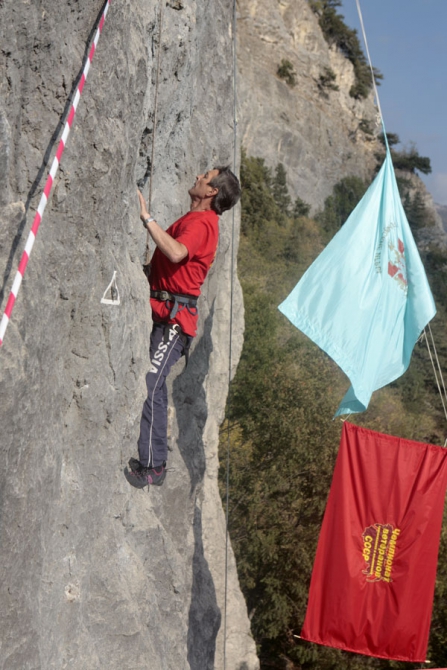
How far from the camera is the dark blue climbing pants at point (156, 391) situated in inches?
248

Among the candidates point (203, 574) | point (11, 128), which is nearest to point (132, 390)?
point (11, 128)

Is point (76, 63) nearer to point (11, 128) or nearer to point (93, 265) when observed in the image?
point (11, 128)

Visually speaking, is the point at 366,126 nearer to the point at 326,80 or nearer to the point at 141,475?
the point at 326,80

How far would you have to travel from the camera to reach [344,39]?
193ft

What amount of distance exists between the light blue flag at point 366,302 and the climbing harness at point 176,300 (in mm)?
1458

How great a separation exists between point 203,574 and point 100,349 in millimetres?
4815

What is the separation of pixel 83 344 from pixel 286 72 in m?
48.4

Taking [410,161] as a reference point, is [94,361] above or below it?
below

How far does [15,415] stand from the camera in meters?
4.27

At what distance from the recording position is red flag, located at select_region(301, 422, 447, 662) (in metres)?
8.05

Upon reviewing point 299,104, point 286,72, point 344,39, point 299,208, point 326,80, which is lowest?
point 299,208

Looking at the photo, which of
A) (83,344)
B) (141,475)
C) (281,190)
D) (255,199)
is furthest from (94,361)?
(281,190)

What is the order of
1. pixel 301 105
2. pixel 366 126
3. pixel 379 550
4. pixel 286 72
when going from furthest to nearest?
1. pixel 366 126
2. pixel 301 105
3. pixel 286 72
4. pixel 379 550

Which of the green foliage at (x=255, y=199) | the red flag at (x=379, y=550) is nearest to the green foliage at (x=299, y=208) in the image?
the green foliage at (x=255, y=199)
